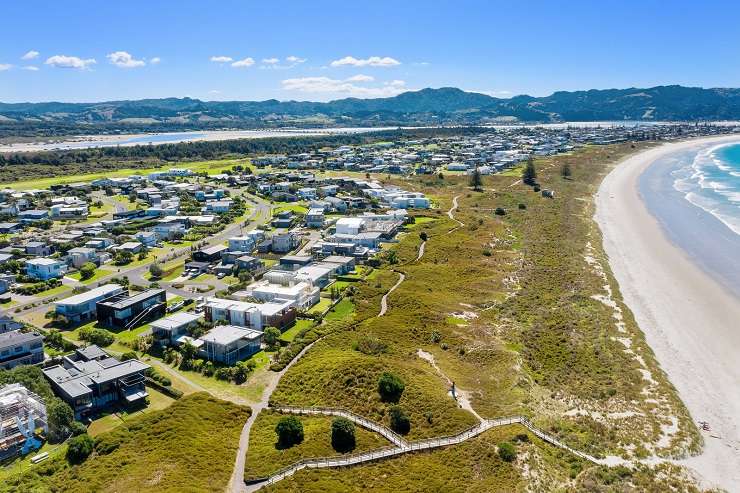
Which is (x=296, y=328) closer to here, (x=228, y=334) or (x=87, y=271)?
(x=228, y=334)

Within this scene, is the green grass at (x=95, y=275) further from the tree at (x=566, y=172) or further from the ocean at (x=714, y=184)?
the tree at (x=566, y=172)

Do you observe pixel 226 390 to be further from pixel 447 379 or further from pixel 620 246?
pixel 620 246

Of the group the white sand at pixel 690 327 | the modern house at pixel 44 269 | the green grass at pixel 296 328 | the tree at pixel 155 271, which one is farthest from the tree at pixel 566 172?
the modern house at pixel 44 269

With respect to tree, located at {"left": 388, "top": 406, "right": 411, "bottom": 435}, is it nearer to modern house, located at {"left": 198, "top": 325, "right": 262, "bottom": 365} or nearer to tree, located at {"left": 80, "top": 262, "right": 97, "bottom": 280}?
Result: modern house, located at {"left": 198, "top": 325, "right": 262, "bottom": 365}

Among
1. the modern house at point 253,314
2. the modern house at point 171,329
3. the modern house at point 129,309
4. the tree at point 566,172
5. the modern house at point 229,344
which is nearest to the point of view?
the modern house at point 229,344

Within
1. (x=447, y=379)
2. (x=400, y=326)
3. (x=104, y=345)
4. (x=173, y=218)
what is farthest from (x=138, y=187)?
(x=447, y=379)

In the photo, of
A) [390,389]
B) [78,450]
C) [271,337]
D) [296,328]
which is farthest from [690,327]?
[78,450]

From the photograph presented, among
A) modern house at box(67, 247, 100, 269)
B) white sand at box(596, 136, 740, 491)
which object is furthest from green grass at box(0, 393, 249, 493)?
modern house at box(67, 247, 100, 269)
